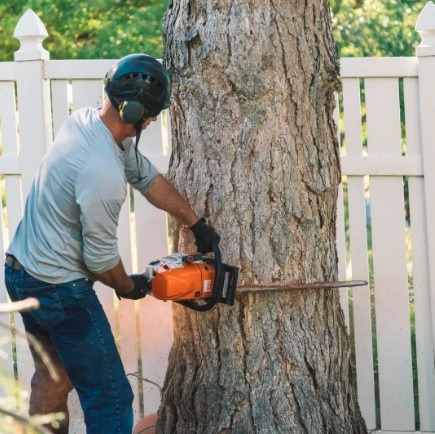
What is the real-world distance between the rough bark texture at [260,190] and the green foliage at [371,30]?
3.61 m

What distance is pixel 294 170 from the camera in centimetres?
355

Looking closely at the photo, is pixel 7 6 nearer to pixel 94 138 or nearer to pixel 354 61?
pixel 354 61

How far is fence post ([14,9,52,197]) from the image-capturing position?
14.1ft

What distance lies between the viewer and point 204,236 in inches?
137

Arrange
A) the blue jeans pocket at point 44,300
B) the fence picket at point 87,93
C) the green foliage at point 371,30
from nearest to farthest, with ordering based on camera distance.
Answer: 1. the blue jeans pocket at point 44,300
2. the fence picket at point 87,93
3. the green foliage at point 371,30

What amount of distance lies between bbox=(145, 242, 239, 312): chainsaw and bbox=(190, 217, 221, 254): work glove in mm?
37

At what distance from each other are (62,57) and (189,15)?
13.4ft

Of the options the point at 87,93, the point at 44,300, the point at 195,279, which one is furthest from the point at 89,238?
the point at 87,93

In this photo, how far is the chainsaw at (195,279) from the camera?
330 cm

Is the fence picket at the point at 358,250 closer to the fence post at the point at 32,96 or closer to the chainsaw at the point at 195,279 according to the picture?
the chainsaw at the point at 195,279

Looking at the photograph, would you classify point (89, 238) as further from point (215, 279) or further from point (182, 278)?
point (215, 279)

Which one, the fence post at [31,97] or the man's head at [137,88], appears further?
the fence post at [31,97]

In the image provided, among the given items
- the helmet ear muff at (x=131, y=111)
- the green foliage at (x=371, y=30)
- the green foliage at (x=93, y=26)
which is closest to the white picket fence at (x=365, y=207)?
the helmet ear muff at (x=131, y=111)

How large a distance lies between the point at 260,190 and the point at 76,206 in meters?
0.74
